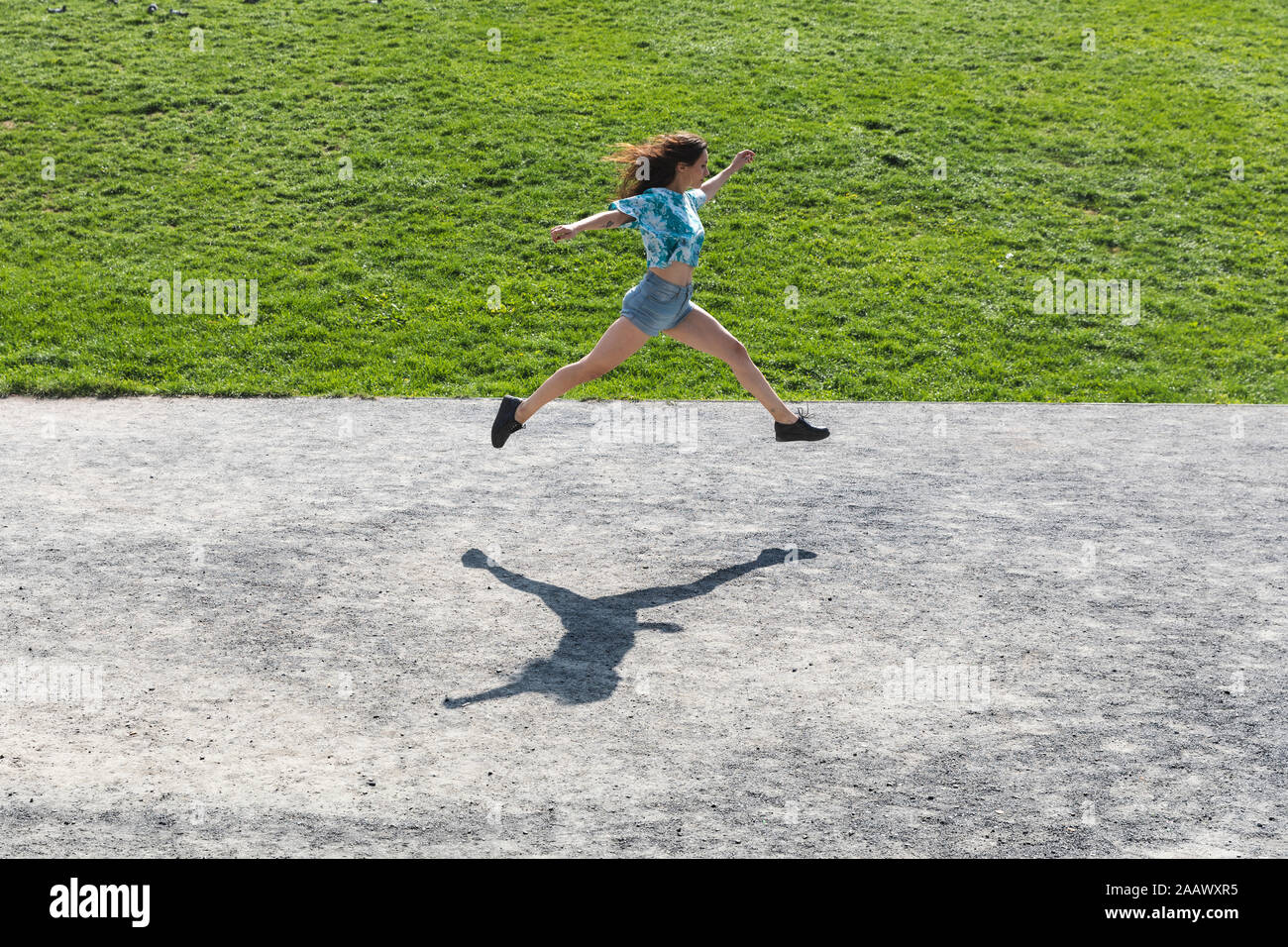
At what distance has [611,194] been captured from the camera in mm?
17156

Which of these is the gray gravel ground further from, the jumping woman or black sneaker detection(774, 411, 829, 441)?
the jumping woman

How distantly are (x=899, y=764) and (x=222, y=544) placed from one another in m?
4.43

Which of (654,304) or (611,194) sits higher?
(611,194)

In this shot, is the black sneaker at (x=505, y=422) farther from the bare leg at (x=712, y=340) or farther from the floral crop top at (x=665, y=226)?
the floral crop top at (x=665, y=226)

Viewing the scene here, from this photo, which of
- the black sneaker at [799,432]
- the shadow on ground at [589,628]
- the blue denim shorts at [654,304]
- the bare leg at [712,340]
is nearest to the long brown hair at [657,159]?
the blue denim shorts at [654,304]

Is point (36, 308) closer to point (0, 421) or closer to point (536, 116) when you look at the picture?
point (0, 421)

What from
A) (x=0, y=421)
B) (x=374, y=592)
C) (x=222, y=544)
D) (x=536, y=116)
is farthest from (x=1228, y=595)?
(x=536, y=116)

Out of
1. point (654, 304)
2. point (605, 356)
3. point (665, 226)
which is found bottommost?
point (605, 356)

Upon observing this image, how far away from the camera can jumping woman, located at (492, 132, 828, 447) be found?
24.0 feet

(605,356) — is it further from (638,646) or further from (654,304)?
(638,646)

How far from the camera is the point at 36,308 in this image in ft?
44.9

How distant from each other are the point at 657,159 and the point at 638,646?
3275 millimetres

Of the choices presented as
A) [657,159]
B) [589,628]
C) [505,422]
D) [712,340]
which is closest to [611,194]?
[505,422]

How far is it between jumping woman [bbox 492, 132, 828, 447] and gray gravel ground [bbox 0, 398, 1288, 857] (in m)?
1.11
